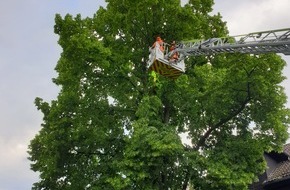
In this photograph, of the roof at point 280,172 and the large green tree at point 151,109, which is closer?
the large green tree at point 151,109

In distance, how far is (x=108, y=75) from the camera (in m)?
16.5

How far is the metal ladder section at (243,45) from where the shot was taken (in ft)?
37.9

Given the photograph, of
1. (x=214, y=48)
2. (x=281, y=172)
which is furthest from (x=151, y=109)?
(x=281, y=172)

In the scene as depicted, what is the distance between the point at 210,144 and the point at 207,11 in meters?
6.61

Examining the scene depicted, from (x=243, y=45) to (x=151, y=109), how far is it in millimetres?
4579

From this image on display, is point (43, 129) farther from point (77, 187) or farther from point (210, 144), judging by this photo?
point (210, 144)

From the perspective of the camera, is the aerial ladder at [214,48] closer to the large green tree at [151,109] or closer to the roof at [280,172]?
the large green tree at [151,109]

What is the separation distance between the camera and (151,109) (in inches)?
606

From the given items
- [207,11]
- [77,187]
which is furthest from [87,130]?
[207,11]

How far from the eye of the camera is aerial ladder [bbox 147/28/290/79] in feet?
38.5

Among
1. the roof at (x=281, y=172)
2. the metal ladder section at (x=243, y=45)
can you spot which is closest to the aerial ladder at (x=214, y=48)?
the metal ladder section at (x=243, y=45)

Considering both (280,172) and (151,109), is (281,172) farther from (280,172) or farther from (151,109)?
(151,109)

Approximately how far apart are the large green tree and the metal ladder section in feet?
2.81

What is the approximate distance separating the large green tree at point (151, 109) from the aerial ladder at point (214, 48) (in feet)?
2.10
